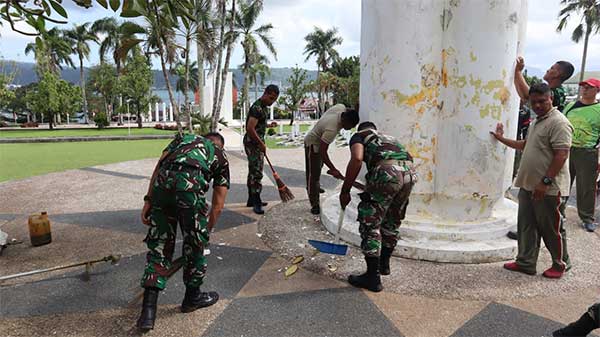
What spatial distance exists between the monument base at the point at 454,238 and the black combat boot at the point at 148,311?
7.27ft

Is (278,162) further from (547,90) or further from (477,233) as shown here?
(547,90)

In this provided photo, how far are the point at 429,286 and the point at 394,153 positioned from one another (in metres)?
1.20

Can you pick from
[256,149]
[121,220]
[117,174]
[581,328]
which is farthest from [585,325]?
[117,174]

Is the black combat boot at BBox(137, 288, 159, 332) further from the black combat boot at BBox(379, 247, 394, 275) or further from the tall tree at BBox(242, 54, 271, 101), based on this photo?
the tall tree at BBox(242, 54, 271, 101)

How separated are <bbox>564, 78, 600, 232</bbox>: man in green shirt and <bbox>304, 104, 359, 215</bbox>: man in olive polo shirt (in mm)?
2596

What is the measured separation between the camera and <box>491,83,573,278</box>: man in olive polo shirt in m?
3.26

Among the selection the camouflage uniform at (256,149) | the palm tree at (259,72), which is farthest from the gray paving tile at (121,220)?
the palm tree at (259,72)

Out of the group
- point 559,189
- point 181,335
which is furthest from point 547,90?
point 181,335

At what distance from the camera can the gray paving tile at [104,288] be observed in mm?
3078

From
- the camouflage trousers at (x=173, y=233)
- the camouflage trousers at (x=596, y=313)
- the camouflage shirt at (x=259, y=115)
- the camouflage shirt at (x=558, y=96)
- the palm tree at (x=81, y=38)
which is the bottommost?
the camouflage trousers at (x=596, y=313)

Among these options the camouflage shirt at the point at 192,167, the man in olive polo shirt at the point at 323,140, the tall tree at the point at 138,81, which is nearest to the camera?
the camouflage shirt at the point at 192,167

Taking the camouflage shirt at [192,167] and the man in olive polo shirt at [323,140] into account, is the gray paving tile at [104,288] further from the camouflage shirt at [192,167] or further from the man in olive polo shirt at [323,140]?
the man in olive polo shirt at [323,140]

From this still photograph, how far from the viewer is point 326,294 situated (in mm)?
3277

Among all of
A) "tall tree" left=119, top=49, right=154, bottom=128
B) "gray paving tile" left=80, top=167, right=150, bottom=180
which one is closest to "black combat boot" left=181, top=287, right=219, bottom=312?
"gray paving tile" left=80, top=167, right=150, bottom=180
